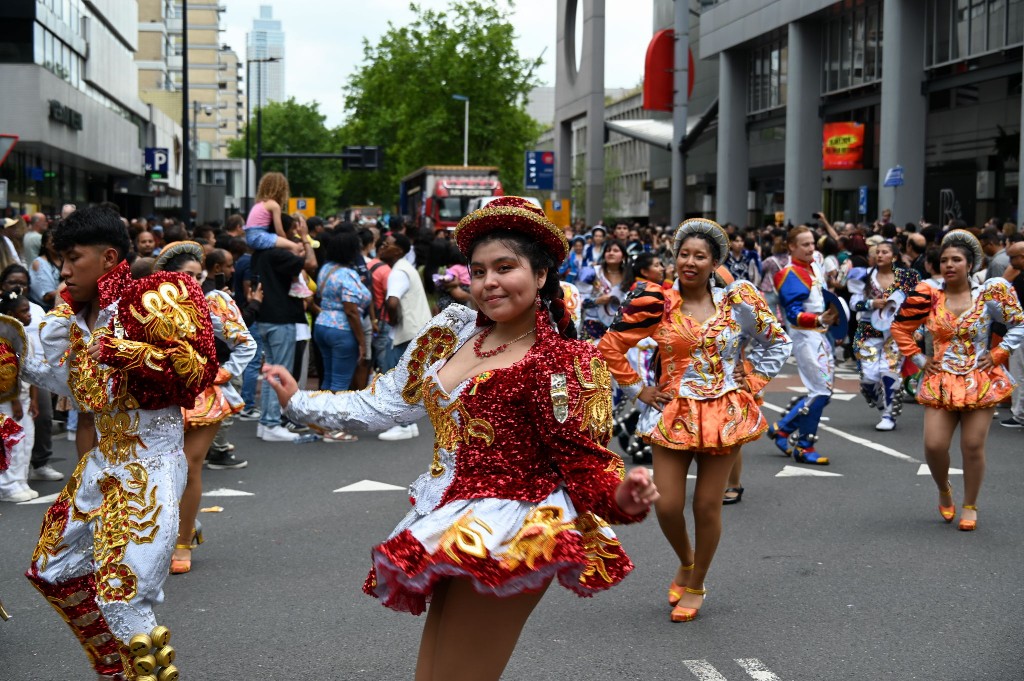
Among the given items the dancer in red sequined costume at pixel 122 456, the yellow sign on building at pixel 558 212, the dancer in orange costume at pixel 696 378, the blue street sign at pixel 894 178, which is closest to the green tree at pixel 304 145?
the yellow sign on building at pixel 558 212

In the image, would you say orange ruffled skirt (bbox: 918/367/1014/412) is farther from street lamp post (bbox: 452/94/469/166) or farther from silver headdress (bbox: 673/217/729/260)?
street lamp post (bbox: 452/94/469/166)

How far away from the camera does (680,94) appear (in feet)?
106

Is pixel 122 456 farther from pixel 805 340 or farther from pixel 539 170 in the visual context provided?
pixel 539 170

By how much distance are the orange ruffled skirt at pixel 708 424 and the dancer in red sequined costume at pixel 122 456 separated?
8.50 ft

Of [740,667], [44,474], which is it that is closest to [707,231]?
[740,667]

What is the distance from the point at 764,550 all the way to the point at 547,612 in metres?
1.91

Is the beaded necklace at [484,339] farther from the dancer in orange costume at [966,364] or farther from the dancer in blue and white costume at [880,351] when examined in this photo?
the dancer in blue and white costume at [880,351]

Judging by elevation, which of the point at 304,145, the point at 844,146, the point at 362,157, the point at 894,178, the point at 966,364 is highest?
the point at 304,145

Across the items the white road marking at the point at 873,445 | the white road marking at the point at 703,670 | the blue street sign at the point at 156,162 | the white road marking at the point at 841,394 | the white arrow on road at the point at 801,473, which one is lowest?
the white road marking at the point at 703,670

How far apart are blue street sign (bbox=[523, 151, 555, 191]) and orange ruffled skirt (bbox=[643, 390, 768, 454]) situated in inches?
1978

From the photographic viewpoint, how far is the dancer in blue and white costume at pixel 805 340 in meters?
10.5

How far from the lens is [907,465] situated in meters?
10.8

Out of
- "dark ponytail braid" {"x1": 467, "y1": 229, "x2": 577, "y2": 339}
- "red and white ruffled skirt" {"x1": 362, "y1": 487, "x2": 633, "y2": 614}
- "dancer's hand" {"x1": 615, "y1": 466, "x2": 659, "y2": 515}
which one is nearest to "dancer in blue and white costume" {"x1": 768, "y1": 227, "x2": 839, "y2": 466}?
"dark ponytail braid" {"x1": 467, "y1": 229, "x2": 577, "y2": 339}

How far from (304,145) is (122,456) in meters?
123
